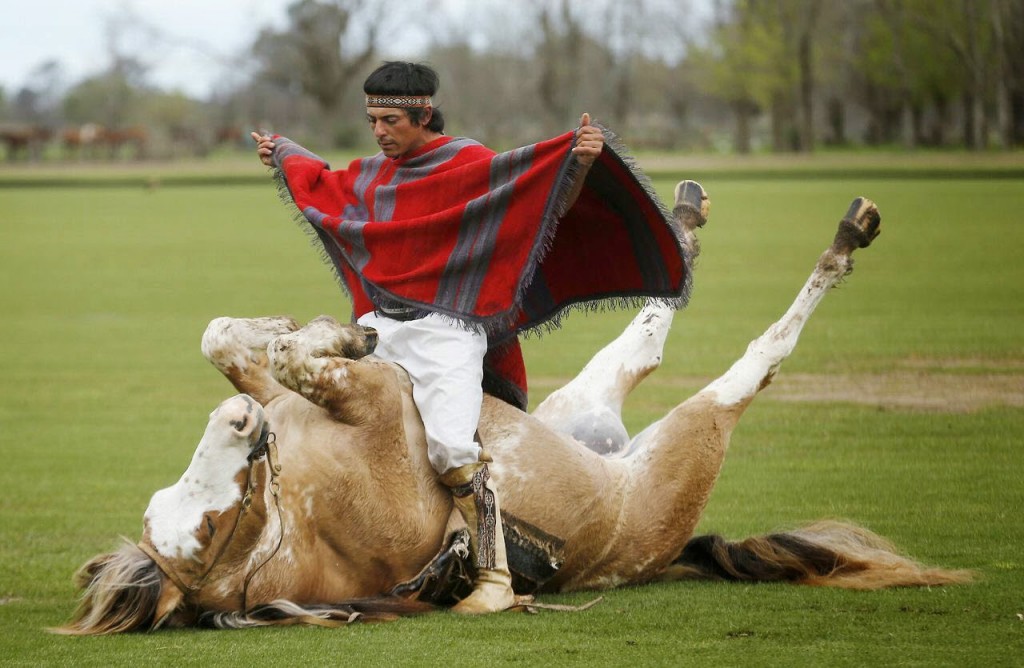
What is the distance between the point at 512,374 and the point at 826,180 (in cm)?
3640

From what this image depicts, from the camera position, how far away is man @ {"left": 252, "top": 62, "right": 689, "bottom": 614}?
5008mm

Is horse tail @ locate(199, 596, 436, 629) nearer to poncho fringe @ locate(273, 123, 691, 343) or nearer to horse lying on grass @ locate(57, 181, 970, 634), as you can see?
horse lying on grass @ locate(57, 181, 970, 634)

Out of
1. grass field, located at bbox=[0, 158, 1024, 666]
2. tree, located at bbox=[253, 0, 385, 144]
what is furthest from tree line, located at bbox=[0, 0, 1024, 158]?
grass field, located at bbox=[0, 158, 1024, 666]

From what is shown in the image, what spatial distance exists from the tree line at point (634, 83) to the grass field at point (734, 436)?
3532cm

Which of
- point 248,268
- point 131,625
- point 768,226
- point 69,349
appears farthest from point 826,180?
point 131,625

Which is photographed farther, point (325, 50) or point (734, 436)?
point (325, 50)

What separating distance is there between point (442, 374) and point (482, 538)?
574 mm

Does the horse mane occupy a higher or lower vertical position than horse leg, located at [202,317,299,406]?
lower

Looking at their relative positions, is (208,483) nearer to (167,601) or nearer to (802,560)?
(167,601)

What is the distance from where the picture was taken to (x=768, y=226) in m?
26.7

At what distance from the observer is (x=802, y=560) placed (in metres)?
5.58

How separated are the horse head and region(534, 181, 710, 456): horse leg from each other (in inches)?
74.2

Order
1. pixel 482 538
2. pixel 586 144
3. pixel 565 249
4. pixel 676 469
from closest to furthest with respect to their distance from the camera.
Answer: pixel 482 538, pixel 586 144, pixel 676 469, pixel 565 249

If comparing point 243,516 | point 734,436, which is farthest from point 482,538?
point 734,436
